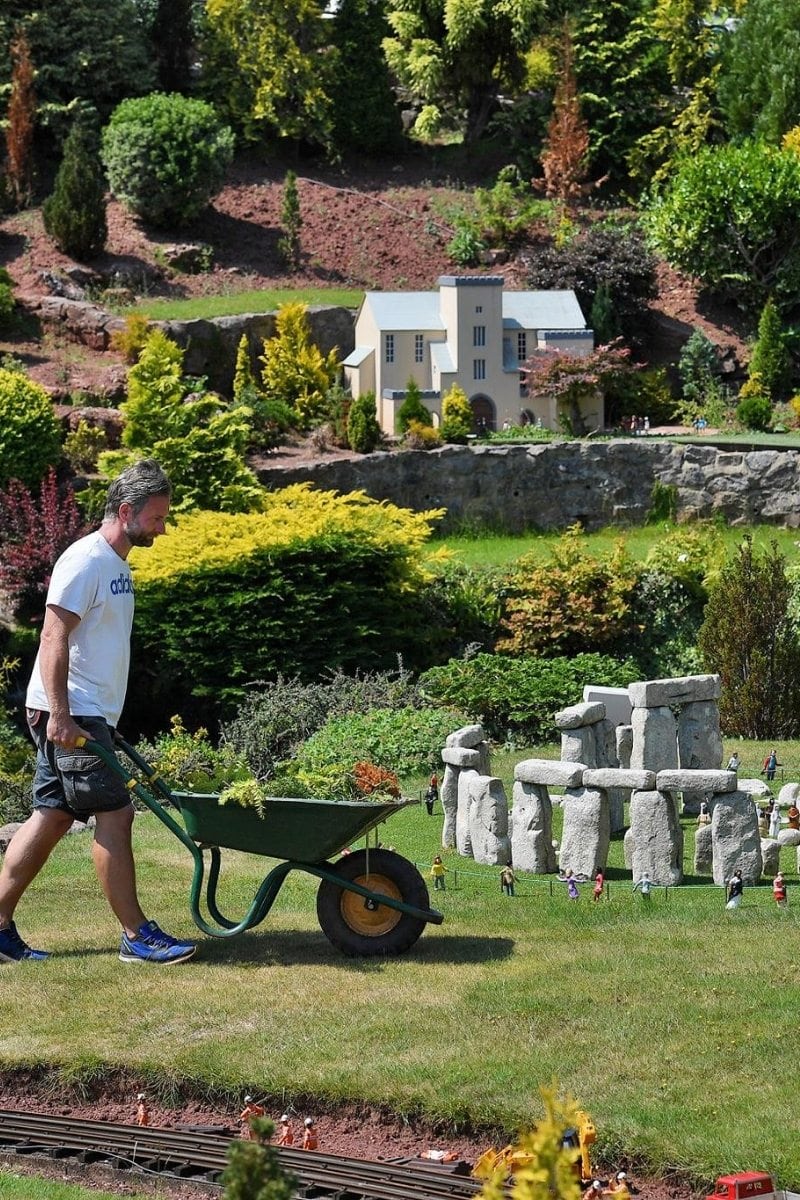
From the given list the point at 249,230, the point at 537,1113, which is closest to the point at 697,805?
the point at 537,1113

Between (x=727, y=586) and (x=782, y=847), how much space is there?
7.72 metres

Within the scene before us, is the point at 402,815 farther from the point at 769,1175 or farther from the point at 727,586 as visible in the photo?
the point at 769,1175

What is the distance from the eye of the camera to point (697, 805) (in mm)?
13617

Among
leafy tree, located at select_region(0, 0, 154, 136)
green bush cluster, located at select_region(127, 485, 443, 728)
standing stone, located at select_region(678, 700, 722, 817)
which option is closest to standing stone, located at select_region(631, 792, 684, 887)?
standing stone, located at select_region(678, 700, 722, 817)

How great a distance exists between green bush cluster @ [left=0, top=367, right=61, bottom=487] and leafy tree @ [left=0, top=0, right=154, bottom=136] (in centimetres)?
1214

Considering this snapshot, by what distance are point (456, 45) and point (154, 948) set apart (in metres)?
32.1

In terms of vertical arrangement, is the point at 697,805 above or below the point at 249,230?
below

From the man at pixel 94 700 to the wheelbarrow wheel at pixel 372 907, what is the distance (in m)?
0.68

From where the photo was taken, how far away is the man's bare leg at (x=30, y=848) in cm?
864

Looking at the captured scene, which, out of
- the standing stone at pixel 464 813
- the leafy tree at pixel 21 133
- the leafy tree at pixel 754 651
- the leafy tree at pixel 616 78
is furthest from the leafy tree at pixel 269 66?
the standing stone at pixel 464 813

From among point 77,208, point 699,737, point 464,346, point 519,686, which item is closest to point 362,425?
point 464,346

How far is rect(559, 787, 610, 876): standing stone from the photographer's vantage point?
36.5 feet

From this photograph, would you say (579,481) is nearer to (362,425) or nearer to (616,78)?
(362,425)

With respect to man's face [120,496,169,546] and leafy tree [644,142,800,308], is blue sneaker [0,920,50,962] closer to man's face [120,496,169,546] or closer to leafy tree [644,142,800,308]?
man's face [120,496,169,546]
